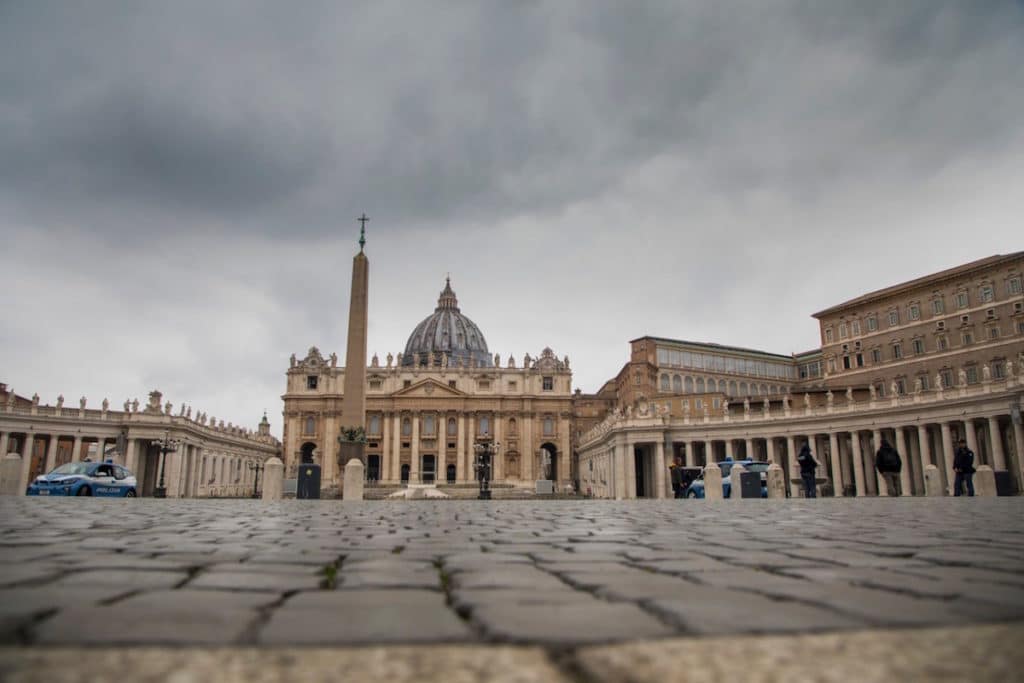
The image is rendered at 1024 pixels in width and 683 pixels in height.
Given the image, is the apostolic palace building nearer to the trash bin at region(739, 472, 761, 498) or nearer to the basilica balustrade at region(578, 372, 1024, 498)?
the basilica balustrade at region(578, 372, 1024, 498)

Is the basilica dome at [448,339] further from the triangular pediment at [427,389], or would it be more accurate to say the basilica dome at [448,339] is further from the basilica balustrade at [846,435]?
A: the basilica balustrade at [846,435]

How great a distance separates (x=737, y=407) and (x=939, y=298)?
21.0 metres

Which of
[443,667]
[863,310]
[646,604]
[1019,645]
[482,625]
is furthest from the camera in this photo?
[863,310]

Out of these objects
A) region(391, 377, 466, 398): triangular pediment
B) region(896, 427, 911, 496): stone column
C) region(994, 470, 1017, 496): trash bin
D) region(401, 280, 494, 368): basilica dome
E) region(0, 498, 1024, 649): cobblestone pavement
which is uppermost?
region(401, 280, 494, 368): basilica dome

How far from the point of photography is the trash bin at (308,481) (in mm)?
28922

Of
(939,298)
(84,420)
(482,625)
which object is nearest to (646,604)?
(482,625)

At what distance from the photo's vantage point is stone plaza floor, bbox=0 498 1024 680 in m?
2.19

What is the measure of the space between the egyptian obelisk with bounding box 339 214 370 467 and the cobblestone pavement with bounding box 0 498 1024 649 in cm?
2654

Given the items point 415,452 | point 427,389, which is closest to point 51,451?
point 415,452

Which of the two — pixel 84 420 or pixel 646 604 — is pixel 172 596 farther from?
pixel 84 420

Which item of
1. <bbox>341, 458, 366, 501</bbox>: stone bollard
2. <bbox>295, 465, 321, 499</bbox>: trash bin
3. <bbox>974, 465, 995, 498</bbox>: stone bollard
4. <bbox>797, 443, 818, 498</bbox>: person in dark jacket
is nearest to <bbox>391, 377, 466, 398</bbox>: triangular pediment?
<bbox>295, 465, 321, 499</bbox>: trash bin

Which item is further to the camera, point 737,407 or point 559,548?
point 737,407

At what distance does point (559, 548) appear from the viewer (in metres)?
5.68

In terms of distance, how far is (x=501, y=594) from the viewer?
3.17 m
